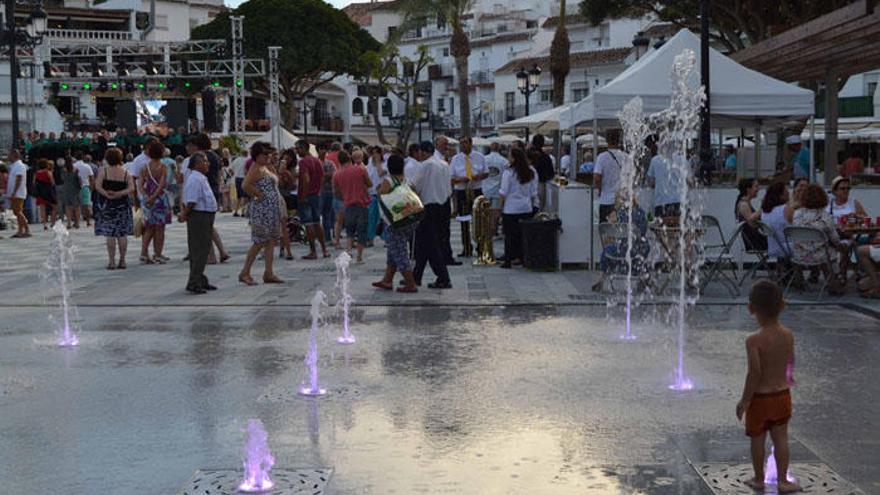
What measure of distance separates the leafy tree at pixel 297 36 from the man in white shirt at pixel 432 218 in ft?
158

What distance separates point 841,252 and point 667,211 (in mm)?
2597

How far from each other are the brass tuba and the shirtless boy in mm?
10117

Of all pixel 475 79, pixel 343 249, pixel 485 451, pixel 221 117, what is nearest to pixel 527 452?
pixel 485 451

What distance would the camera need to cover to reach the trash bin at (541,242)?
1427 centimetres

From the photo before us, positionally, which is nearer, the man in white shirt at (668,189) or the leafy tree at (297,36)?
the man in white shirt at (668,189)

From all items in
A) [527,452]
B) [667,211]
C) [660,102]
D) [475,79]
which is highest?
[475,79]

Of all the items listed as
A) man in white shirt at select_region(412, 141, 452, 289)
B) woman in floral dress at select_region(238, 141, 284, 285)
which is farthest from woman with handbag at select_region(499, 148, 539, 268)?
woman in floral dress at select_region(238, 141, 284, 285)

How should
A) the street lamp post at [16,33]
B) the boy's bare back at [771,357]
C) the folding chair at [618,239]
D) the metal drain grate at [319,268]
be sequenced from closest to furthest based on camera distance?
1. the boy's bare back at [771,357]
2. the folding chair at [618,239]
3. the metal drain grate at [319,268]
4. the street lamp post at [16,33]

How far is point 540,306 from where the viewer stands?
11.5 m

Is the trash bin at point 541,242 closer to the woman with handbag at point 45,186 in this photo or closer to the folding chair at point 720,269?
the folding chair at point 720,269

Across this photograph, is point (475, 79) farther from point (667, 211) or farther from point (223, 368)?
point (223, 368)

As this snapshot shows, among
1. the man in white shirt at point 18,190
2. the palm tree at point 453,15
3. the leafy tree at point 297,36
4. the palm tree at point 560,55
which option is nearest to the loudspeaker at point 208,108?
the palm tree at point 453,15

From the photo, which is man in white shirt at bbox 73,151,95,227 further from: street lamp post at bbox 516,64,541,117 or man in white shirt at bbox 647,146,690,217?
street lamp post at bbox 516,64,541,117

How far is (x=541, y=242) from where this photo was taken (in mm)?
14336
